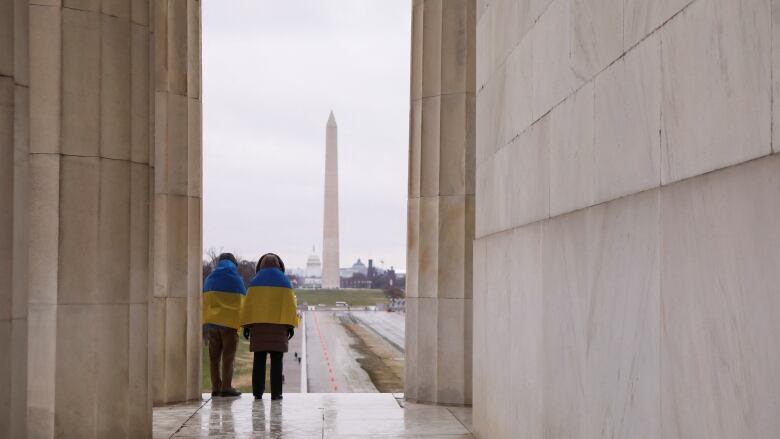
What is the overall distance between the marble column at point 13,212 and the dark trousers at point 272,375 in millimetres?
8838

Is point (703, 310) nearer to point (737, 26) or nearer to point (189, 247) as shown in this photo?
point (737, 26)

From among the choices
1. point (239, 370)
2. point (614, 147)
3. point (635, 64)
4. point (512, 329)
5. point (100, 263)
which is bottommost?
point (239, 370)

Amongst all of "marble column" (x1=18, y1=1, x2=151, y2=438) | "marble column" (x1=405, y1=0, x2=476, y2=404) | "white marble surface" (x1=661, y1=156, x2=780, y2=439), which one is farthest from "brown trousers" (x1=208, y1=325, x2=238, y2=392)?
"white marble surface" (x1=661, y1=156, x2=780, y2=439)

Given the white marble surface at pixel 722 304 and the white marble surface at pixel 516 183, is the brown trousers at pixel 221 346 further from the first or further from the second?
the white marble surface at pixel 722 304

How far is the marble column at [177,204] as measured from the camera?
53.9 feet

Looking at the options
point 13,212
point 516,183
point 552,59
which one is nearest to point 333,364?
point 516,183

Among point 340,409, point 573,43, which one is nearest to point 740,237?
point 573,43

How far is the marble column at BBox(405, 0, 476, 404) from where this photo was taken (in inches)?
647

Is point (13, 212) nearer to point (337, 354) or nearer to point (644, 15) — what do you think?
point (644, 15)

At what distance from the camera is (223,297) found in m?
17.1

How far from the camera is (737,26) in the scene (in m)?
5.11

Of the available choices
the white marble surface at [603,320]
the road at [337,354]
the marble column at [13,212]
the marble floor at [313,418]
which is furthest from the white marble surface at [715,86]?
the road at [337,354]

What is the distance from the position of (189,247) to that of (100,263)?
5.63 metres

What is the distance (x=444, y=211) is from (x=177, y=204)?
4.60 meters
